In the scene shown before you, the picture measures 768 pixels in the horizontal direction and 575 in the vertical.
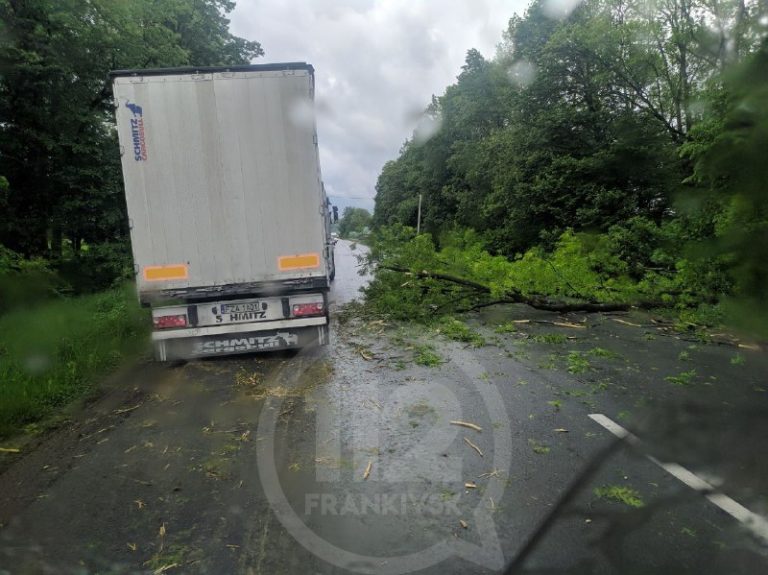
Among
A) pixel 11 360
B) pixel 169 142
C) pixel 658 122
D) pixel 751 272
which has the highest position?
pixel 658 122

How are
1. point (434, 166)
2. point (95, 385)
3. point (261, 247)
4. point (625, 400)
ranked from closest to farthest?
point (625, 400) → point (95, 385) → point (261, 247) → point (434, 166)

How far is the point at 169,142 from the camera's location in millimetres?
6250

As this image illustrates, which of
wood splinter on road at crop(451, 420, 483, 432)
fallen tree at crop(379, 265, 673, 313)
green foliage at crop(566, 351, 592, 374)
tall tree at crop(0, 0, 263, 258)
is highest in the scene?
tall tree at crop(0, 0, 263, 258)

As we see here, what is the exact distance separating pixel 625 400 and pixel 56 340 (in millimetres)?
7660

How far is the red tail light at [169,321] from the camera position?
21.9 feet

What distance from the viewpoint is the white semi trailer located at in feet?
20.4

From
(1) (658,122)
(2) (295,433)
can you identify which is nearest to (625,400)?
(2) (295,433)

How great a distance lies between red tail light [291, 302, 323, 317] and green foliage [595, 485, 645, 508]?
453 centimetres

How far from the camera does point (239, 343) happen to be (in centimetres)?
694

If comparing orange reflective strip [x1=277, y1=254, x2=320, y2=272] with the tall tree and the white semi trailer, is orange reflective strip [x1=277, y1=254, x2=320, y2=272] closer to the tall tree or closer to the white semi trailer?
the white semi trailer

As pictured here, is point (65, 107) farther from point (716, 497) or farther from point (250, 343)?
point (716, 497)

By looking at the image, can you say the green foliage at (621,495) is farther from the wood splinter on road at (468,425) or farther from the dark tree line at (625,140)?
the dark tree line at (625,140)

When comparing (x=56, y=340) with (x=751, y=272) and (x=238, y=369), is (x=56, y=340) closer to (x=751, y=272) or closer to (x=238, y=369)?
(x=238, y=369)

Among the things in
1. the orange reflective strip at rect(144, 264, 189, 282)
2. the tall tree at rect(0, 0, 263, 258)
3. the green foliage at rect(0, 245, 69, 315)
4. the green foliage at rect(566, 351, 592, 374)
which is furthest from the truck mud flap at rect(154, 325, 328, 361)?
the tall tree at rect(0, 0, 263, 258)
